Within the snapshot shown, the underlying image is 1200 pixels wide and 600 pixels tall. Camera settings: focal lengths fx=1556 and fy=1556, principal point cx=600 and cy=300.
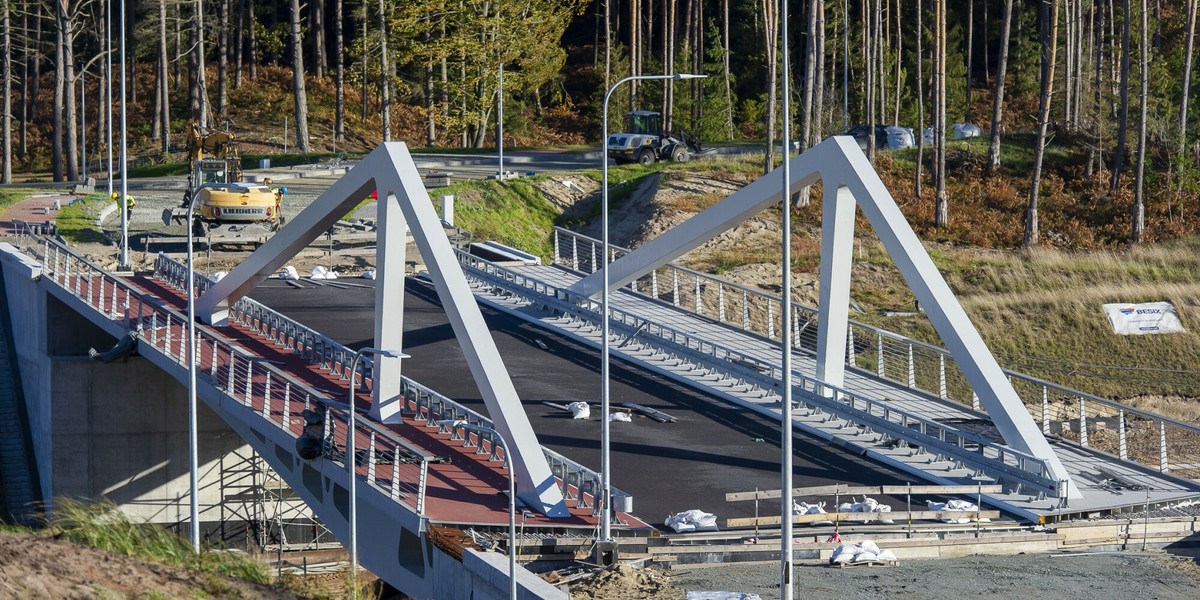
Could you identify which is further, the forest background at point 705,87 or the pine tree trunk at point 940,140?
the forest background at point 705,87

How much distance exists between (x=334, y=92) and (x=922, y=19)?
32.4 metres

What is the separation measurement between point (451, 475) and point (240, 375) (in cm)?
801

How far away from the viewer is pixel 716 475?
82.9ft

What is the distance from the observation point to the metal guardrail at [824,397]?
25180 millimetres

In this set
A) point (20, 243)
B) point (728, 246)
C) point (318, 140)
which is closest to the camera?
point (20, 243)

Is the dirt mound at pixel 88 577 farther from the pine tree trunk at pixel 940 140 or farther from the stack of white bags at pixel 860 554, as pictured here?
the pine tree trunk at pixel 940 140

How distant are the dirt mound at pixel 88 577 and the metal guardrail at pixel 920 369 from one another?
715 inches

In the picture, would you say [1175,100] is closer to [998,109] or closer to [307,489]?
[998,109]

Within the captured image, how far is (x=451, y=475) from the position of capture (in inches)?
953

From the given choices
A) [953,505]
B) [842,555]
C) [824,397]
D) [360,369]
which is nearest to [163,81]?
[360,369]

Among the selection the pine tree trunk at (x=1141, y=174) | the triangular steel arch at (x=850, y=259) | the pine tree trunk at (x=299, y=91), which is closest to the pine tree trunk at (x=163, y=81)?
the pine tree trunk at (x=299, y=91)

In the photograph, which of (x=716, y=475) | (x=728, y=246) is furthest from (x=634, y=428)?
(x=728, y=246)

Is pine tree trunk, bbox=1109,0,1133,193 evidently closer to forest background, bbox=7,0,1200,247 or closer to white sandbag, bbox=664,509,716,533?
forest background, bbox=7,0,1200,247

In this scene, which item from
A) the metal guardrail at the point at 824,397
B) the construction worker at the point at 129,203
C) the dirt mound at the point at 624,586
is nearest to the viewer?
the dirt mound at the point at 624,586
